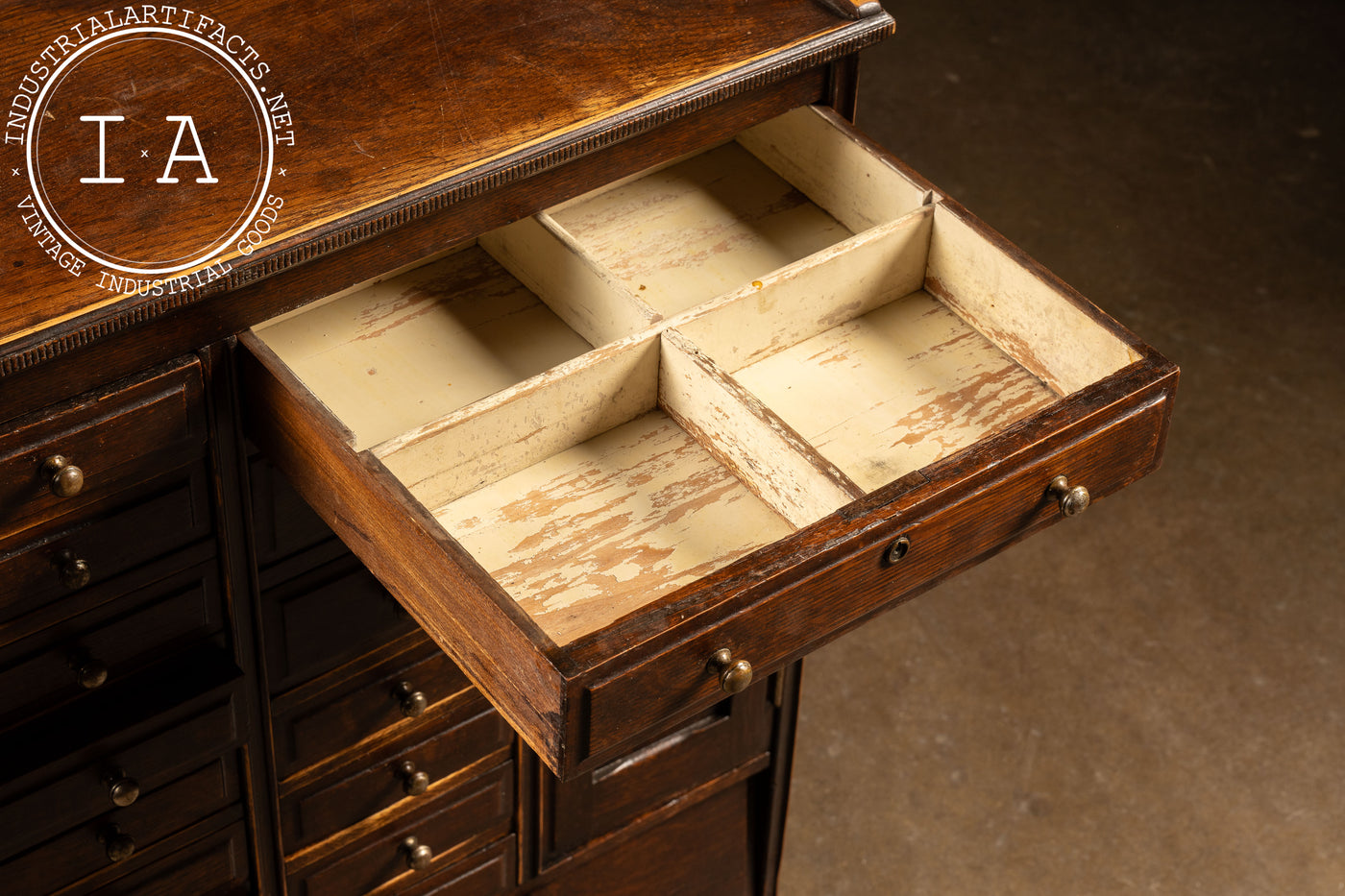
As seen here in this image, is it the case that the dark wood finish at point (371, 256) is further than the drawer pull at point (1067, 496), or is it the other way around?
the drawer pull at point (1067, 496)

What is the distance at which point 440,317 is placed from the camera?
5.68ft

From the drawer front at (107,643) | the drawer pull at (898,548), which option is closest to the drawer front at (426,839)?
the drawer front at (107,643)

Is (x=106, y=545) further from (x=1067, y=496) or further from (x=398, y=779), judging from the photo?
(x=1067, y=496)

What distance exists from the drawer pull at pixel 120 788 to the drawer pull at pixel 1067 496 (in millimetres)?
875

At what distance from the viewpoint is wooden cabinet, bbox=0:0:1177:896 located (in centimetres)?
140

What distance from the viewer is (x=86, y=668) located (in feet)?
5.27

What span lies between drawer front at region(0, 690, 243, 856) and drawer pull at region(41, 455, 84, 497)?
35 cm

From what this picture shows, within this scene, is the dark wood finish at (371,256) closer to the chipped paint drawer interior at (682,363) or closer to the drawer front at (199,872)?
the chipped paint drawer interior at (682,363)

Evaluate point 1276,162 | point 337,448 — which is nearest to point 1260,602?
point 1276,162

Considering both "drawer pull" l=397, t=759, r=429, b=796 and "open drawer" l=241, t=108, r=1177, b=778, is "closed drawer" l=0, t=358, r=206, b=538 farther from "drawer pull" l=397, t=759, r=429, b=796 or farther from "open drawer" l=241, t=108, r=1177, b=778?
"drawer pull" l=397, t=759, r=429, b=796

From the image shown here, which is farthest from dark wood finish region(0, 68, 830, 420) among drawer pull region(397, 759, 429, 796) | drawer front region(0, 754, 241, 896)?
drawer pull region(397, 759, 429, 796)

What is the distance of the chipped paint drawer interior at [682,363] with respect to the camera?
1537 mm

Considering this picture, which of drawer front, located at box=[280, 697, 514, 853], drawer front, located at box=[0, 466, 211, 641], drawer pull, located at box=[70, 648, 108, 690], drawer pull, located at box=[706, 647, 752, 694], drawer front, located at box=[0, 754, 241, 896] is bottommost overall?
drawer front, located at box=[280, 697, 514, 853]

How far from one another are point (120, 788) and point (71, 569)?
290mm
